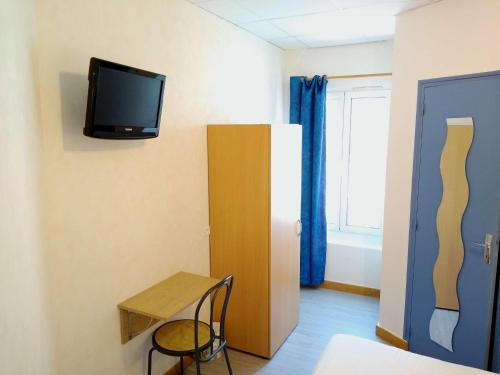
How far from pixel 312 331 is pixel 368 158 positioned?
1934 millimetres

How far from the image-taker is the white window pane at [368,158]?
4.10m

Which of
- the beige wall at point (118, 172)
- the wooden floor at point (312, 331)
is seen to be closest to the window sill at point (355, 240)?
the wooden floor at point (312, 331)

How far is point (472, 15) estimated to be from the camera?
2502mm

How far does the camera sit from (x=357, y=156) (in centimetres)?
423

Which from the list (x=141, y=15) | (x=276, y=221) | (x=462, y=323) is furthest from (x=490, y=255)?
(x=141, y=15)

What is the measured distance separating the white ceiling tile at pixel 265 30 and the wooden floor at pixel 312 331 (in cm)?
271

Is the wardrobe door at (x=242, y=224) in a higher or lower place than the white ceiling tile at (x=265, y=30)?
lower

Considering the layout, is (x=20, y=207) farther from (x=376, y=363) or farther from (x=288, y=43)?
(x=288, y=43)

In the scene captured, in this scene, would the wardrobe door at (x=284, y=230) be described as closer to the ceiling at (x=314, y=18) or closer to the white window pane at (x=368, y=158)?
the ceiling at (x=314, y=18)

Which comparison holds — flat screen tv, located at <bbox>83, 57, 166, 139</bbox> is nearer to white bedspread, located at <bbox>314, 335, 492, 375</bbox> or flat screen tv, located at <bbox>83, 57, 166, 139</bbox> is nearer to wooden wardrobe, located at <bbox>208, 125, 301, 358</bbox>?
wooden wardrobe, located at <bbox>208, 125, 301, 358</bbox>

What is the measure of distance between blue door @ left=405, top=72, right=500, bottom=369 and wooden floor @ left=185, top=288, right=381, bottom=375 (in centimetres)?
59

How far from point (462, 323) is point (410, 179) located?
110cm

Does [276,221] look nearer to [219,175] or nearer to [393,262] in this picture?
[219,175]

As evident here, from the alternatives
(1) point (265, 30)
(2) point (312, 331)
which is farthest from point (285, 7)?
(2) point (312, 331)
